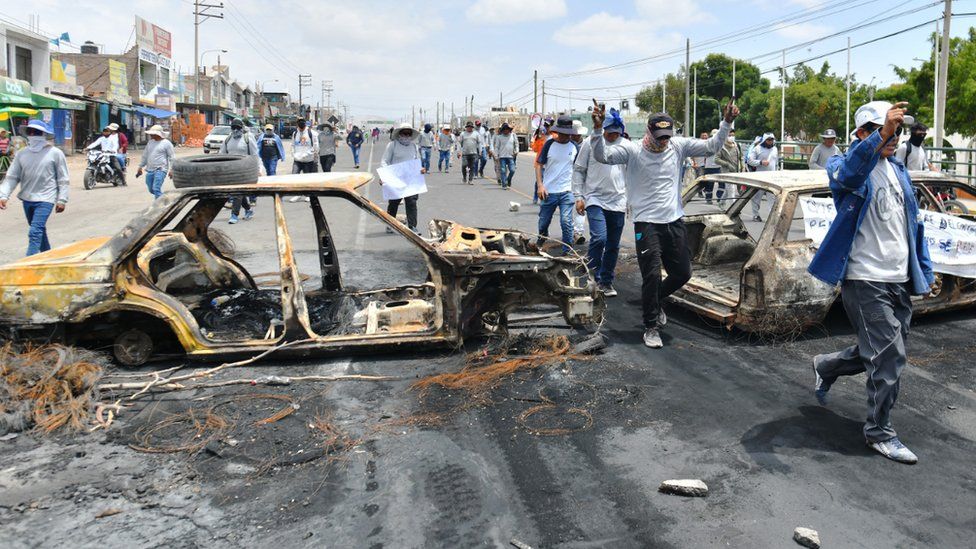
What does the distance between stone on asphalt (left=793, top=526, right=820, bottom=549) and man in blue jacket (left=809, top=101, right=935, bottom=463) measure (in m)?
1.11

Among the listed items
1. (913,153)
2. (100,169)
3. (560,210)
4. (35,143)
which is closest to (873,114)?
(560,210)

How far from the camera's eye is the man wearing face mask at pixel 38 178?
832 cm

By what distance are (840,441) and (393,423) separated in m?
2.52

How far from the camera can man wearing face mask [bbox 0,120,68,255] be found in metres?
8.32

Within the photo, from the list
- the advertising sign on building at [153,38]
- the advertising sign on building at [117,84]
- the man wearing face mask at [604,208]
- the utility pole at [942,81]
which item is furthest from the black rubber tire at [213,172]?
the advertising sign on building at [153,38]

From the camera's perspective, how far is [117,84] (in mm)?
46938

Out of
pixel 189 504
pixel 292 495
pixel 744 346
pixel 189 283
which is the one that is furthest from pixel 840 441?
pixel 189 283

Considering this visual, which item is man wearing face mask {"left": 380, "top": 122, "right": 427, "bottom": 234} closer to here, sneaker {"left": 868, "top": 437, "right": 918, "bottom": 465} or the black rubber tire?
the black rubber tire

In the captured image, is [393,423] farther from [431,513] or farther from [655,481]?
[655,481]

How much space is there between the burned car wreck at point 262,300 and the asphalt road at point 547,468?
0.28 m

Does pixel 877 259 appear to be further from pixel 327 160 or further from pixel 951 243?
pixel 327 160

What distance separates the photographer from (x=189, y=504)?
11.4 feet

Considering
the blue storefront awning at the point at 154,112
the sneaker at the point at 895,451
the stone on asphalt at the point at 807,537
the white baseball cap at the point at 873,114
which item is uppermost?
the blue storefront awning at the point at 154,112

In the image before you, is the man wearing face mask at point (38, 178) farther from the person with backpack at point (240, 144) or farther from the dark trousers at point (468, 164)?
the dark trousers at point (468, 164)
